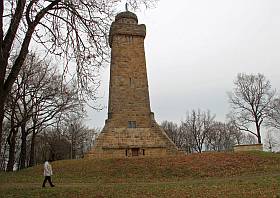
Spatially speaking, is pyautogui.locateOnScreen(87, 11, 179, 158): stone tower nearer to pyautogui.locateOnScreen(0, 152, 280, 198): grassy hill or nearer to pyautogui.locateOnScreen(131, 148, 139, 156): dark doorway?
pyautogui.locateOnScreen(131, 148, 139, 156): dark doorway

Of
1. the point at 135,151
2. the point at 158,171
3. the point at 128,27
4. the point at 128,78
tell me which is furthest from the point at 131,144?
the point at 128,27

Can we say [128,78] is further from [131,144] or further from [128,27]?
[131,144]

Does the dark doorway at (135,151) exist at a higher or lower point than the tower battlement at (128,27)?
lower

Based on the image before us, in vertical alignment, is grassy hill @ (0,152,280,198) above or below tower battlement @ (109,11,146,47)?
below

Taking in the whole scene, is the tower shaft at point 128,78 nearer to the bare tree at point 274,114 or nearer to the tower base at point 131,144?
the tower base at point 131,144

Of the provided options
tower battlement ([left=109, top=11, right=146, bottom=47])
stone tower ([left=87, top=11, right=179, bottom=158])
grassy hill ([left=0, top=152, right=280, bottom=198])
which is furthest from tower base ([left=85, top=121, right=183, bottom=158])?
tower battlement ([left=109, top=11, right=146, bottom=47])

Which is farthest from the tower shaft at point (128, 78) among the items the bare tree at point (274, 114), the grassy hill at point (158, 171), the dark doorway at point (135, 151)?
the bare tree at point (274, 114)

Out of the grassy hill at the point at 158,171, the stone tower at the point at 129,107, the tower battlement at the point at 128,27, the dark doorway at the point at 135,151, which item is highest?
the tower battlement at the point at 128,27

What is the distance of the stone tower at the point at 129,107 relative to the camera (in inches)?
1101

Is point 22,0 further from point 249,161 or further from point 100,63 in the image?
point 249,161

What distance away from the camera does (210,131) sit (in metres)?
68.4

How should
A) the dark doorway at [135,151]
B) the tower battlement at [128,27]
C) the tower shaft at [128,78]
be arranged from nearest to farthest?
the dark doorway at [135,151] < the tower shaft at [128,78] < the tower battlement at [128,27]

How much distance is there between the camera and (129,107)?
2945 cm

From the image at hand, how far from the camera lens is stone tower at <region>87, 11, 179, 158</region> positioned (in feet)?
91.8
